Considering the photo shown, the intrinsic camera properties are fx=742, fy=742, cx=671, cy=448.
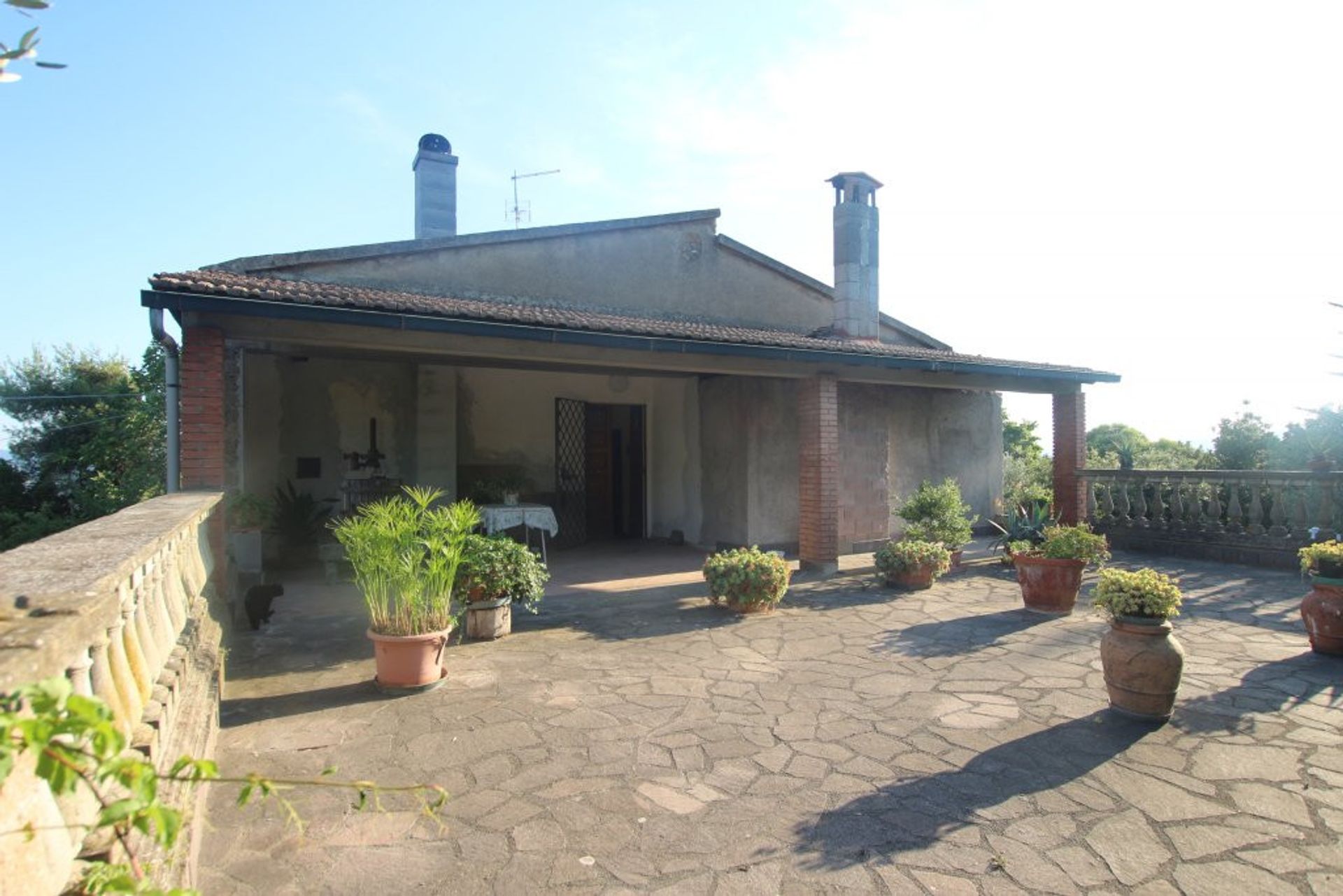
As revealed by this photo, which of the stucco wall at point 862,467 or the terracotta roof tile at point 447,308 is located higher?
the terracotta roof tile at point 447,308

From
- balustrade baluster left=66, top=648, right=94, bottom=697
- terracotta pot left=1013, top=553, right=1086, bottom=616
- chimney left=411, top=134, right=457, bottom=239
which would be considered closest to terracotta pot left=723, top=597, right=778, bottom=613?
terracotta pot left=1013, top=553, right=1086, bottom=616

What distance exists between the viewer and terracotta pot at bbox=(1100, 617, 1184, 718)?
4367mm

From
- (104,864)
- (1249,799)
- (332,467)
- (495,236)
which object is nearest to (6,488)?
(332,467)

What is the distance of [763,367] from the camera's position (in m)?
8.97

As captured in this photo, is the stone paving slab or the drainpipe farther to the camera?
the drainpipe

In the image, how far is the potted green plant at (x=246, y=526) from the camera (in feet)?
21.9

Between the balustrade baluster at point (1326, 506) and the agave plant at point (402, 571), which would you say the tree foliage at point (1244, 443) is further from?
the agave plant at point (402, 571)

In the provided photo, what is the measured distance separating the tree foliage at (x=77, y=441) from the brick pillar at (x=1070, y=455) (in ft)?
59.5

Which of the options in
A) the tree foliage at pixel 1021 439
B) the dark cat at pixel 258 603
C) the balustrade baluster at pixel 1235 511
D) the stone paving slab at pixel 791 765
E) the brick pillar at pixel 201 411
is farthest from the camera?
the tree foliage at pixel 1021 439

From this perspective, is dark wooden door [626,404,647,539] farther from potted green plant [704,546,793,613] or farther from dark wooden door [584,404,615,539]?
potted green plant [704,546,793,613]

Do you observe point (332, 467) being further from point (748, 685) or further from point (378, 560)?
point (748, 685)

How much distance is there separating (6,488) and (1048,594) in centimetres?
2445

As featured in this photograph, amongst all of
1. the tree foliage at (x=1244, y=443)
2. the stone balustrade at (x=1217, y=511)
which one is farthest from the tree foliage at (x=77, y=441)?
the tree foliage at (x=1244, y=443)

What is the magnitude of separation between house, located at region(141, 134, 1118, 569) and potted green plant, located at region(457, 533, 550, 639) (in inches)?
79.5
